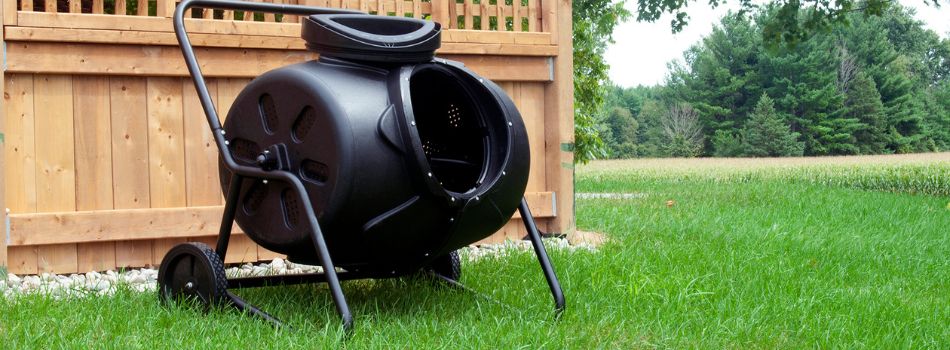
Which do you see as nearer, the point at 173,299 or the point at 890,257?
the point at 173,299

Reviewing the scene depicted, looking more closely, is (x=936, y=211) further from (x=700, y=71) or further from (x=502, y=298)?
(x=700, y=71)

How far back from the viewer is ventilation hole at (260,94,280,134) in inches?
123

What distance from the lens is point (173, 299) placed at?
342 centimetres

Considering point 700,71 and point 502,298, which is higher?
point 700,71

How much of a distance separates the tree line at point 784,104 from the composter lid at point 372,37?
18717mm

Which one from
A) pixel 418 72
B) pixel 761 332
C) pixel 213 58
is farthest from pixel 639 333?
pixel 213 58

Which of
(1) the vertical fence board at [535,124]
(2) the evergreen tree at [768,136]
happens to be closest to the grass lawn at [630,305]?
(1) the vertical fence board at [535,124]

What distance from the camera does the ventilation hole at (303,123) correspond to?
2979mm

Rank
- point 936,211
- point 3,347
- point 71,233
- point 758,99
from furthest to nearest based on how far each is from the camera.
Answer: point 758,99, point 936,211, point 71,233, point 3,347

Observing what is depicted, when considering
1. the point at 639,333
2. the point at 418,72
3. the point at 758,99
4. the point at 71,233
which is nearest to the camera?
the point at 639,333

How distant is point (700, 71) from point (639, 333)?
2136cm

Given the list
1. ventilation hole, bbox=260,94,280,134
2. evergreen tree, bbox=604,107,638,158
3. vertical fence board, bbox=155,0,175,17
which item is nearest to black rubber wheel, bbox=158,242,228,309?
ventilation hole, bbox=260,94,280,134

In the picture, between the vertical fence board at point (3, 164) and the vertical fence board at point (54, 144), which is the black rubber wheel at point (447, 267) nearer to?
the vertical fence board at point (54, 144)

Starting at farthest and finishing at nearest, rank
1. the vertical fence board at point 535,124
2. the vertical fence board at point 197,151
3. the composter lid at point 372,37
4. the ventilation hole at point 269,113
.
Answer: the vertical fence board at point 535,124 → the vertical fence board at point 197,151 → the ventilation hole at point 269,113 → the composter lid at point 372,37
